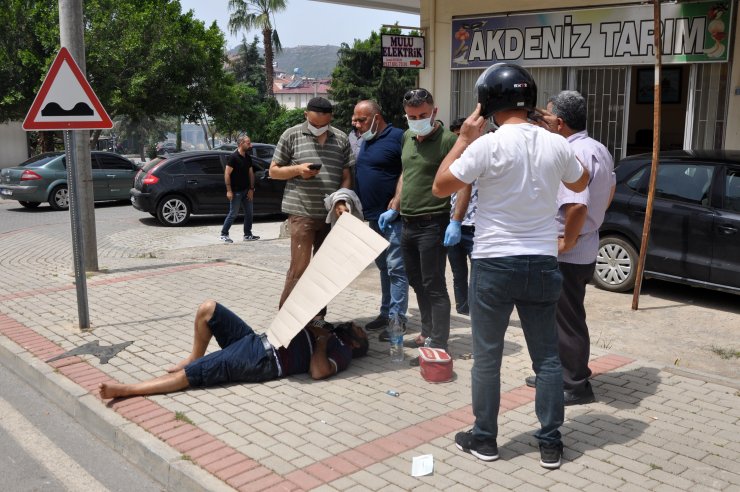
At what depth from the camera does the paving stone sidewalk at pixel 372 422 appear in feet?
12.6

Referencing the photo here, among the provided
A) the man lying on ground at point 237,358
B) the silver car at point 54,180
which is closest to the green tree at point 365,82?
the silver car at point 54,180

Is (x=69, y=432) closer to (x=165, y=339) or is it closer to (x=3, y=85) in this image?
(x=165, y=339)

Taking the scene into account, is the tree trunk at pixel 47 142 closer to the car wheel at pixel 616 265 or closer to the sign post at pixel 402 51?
the sign post at pixel 402 51

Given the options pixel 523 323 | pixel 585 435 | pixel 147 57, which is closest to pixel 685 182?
pixel 585 435

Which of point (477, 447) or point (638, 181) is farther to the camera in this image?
point (638, 181)

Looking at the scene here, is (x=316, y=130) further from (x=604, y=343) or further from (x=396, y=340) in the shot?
(x=604, y=343)

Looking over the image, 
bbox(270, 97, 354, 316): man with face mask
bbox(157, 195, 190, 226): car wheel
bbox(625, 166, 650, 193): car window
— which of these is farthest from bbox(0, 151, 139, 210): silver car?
bbox(625, 166, 650, 193): car window

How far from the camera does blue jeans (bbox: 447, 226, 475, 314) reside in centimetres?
685

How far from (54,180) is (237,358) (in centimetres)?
1487

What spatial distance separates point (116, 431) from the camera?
4.54 m

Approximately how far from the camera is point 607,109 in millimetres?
11586

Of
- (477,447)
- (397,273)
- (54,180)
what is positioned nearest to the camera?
(477,447)

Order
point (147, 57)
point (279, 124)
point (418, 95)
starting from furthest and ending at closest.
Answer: point (279, 124) < point (147, 57) < point (418, 95)

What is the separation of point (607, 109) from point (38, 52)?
2124 centimetres
